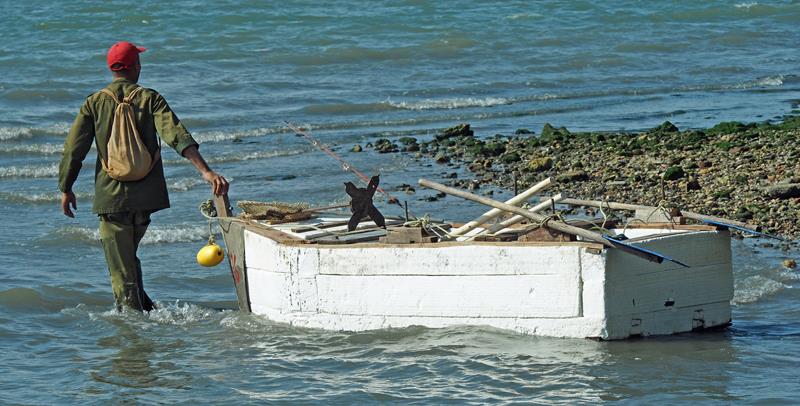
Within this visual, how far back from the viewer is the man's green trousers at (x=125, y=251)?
8.39 metres

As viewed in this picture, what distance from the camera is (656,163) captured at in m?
13.7

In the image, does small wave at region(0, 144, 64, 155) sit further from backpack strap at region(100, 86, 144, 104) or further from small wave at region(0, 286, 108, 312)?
backpack strap at region(100, 86, 144, 104)

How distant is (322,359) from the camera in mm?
7699

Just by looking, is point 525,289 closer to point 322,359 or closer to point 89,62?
point 322,359

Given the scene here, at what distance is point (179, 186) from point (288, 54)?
1282 cm

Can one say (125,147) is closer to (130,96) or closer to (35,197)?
(130,96)

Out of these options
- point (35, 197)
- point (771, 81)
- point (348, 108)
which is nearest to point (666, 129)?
point (348, 108)

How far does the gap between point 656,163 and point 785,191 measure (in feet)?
7.89

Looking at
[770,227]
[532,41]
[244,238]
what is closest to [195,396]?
[244,238]

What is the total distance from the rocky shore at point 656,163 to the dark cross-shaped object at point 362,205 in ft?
9.64

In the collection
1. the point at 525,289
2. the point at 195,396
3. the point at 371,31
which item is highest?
the point at 371,31

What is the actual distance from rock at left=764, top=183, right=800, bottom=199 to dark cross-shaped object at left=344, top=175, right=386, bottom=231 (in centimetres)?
461

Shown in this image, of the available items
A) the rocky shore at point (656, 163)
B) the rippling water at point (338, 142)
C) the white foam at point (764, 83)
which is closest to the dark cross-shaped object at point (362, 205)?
the rippling water at point (338, 142)

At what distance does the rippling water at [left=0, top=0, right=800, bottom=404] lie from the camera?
733cm
